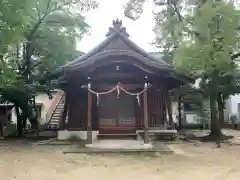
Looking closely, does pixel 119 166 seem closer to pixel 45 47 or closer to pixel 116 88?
pixel 116 88

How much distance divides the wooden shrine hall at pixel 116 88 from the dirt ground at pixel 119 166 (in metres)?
3.28

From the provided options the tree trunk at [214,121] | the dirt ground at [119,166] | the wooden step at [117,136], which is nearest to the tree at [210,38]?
the tree trunk at [214,121]

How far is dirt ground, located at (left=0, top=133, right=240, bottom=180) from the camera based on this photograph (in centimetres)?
848

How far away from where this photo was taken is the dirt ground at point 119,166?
848cm

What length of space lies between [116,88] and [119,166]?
199 inches

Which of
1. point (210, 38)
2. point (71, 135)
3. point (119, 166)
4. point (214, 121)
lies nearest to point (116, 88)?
point (71, 135)

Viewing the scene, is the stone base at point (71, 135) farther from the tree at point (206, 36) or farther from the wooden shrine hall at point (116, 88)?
the tree at point (206, 36)

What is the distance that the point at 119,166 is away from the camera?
9805 mm

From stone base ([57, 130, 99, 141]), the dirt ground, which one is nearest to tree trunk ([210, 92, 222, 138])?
the dirt ground

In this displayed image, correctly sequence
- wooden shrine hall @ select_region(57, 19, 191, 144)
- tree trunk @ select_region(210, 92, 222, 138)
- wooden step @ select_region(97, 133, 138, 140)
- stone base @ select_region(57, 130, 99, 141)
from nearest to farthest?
wooden shrine hall @ select_region(57, 19, 191, 144)
wooden step @ select_region(97, 133, 138, 140)
stone base @ select_region(57, 130, 99, 141)
tree trunk @ select_region(210, 92, 222, 138)

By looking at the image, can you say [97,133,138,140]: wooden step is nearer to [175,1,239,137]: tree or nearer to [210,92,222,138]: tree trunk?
[175,1,239,137]: tree

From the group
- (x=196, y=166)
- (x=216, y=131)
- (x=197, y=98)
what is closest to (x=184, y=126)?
(x=197, y=98)

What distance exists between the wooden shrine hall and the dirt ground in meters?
3.28

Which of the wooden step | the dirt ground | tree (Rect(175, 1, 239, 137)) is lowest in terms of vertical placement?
the dirt ground
